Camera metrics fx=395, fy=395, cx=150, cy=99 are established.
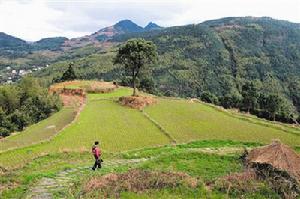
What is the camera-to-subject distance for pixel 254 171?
780 inches

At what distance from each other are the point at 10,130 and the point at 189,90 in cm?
13576

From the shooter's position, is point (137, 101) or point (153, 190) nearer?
point (153, 190)

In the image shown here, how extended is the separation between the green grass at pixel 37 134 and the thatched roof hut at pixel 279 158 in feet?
67.9

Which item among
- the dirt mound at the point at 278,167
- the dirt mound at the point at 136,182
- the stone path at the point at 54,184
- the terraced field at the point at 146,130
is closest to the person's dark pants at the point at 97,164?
the stone path at the point at 54,184

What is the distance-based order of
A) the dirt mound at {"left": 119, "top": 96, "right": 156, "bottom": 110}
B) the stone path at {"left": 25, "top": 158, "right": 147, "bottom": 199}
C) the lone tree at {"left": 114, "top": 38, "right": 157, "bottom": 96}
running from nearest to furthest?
the stone path at {"left": 25, "top": 158, "right": 147, "bottom": 199} → the dirt mound at {"left": 119, "top": 96, "right": 156, "bottom": 110} → the lone tree at {"left": 114, "top": 38, "right": 157, "bottom": 96}

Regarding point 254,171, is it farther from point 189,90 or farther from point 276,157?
point 189,90

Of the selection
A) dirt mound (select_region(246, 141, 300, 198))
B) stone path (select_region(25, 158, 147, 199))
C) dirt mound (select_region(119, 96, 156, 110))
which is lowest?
dirt mound (select_region(119, 96, 156, 110))

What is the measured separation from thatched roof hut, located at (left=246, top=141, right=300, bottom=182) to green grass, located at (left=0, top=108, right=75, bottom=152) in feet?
67.9

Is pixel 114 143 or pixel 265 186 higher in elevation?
pixel 265 186

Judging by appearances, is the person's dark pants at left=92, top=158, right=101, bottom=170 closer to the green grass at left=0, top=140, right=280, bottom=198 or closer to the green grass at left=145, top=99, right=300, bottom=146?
the green grass at left=0, top=140, right=280, bottom=198

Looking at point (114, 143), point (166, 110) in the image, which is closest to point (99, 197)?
point (114, 143)

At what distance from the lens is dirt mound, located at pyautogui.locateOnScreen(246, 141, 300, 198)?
60.0 ft

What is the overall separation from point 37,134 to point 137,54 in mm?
20639

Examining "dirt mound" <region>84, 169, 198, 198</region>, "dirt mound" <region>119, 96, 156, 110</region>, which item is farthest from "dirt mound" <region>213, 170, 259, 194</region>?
"dirt mound" <region>119, 96, 156, 110</region>
